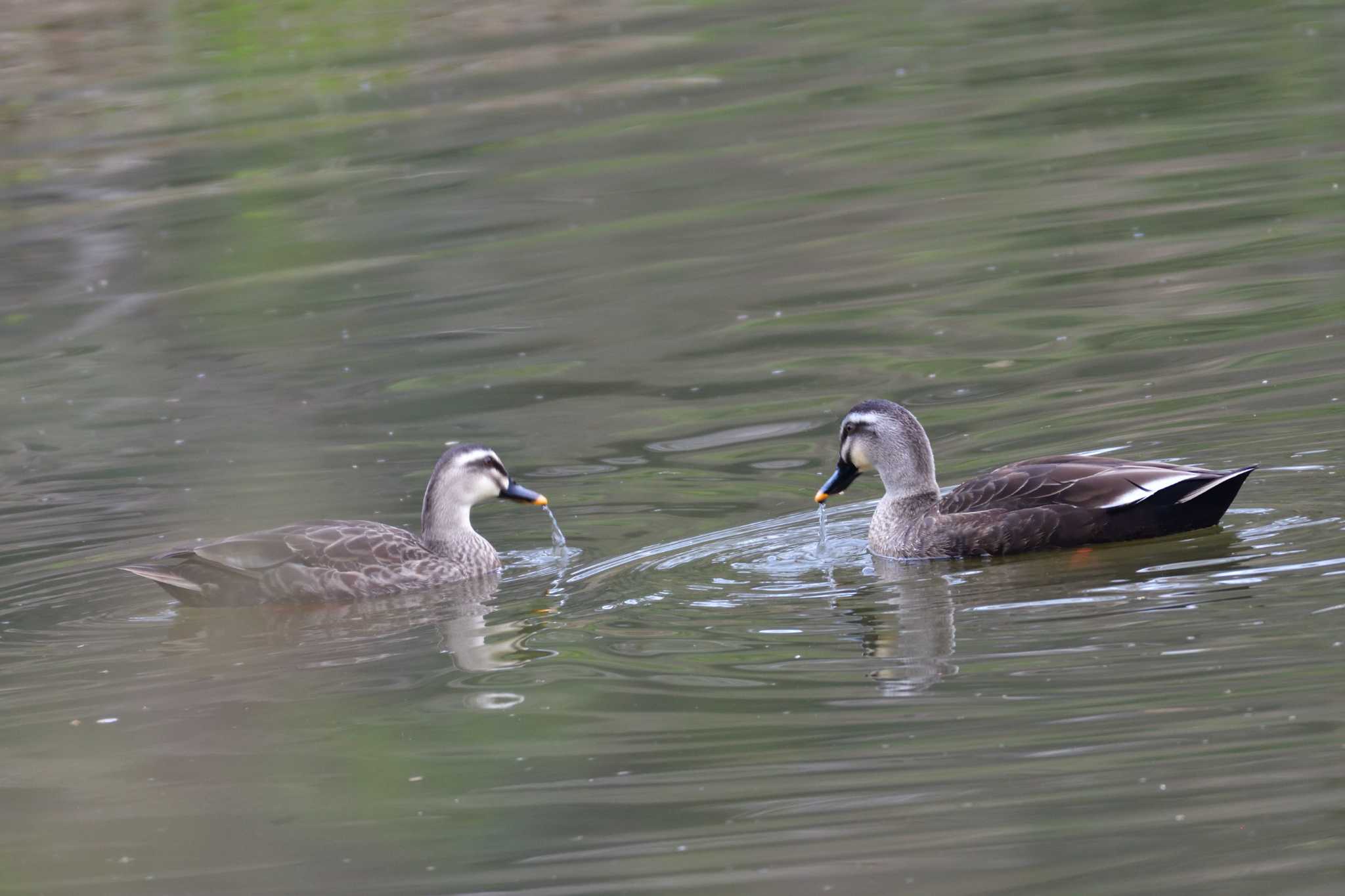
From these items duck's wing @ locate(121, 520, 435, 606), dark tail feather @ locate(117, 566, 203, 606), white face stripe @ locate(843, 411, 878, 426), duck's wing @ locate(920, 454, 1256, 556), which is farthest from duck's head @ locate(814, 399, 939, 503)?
dark tail feather @ locate(117, 566, 203, 606)

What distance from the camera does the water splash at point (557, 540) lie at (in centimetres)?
1107

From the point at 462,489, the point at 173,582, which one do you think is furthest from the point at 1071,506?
the point at 173,582

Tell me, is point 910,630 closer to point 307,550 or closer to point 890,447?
point 890,447

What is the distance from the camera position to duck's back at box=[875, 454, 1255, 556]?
31.7 feet

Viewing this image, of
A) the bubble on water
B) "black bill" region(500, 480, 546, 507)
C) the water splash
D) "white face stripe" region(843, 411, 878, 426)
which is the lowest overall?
the bubble on water

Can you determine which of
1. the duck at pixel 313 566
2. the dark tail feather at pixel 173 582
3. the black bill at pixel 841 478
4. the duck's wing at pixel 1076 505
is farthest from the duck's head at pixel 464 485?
the duck's wing at pixel 1076 505

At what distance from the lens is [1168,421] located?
11633mm

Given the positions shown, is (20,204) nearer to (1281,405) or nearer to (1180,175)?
(1180,175)

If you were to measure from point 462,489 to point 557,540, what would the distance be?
1.89 feet

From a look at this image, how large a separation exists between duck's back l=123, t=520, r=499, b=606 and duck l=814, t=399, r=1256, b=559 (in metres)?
2.19

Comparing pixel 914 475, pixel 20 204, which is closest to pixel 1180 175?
pixel 914 475

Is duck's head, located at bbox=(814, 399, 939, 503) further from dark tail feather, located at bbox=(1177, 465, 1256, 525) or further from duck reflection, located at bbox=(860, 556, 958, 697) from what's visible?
dark tail feather, located at bbox=(1177, 465, 1256, 525)

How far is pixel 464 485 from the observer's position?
11258 millimetres

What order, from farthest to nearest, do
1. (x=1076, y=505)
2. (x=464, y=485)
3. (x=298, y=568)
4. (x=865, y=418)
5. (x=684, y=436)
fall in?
(x=684, y=436) → (x=464, y=485) → (x=865, y=418) → (x=298, y=568) → (x=1076, y=505)
